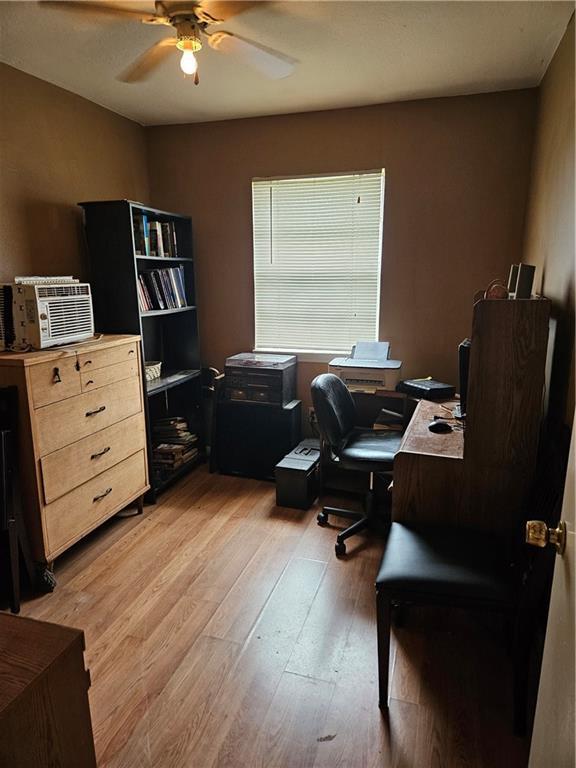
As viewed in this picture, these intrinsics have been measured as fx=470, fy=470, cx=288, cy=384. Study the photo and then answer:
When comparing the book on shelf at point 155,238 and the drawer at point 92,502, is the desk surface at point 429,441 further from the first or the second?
the book on shelf at point 155,238

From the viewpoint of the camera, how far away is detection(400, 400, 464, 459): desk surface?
1.91 m

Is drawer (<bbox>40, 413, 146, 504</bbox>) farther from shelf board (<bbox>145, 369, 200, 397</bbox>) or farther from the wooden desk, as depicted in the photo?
the wooden desk

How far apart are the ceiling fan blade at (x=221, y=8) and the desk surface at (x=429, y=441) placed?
1.90 m

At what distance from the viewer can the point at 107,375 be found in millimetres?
2559

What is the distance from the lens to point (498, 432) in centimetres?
175

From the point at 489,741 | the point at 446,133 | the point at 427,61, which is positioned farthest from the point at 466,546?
the point at 446,133

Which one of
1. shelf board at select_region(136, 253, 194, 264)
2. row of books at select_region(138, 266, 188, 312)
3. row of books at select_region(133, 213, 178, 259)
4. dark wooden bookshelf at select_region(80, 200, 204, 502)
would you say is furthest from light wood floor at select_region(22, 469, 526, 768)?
row of books at select_region(133, 213, 178, 259)

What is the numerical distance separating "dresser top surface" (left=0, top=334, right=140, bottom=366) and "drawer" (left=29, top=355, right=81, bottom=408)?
25mm

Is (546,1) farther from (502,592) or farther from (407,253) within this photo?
(502,592)

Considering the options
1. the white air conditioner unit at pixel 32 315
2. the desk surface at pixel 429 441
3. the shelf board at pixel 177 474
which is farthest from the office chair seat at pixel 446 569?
the shelf board at pixel 177 474

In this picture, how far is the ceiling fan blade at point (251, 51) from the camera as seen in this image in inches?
78.1

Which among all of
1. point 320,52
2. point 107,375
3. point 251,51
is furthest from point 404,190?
point 107,375

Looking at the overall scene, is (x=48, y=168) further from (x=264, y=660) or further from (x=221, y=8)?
(x=264, y=660)

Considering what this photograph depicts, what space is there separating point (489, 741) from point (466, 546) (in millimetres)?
580
